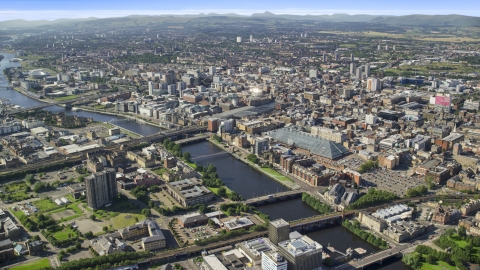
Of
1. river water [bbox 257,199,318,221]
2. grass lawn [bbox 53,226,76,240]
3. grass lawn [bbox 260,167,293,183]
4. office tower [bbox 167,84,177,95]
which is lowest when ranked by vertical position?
river water [bbox 257,199,318,221]

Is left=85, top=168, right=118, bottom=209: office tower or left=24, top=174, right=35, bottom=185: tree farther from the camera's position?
left=24, top=174, right=35, bottom=185: tree

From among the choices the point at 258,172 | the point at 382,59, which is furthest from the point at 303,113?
the point at 382,59

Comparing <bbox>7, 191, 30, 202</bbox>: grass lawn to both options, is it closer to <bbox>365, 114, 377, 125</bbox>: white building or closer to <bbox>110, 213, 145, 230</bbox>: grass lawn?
<bbox>110, 213, 145, 230</bbox>: grass lawn

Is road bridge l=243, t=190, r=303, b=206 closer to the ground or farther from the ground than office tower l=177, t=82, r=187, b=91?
closer to the ground

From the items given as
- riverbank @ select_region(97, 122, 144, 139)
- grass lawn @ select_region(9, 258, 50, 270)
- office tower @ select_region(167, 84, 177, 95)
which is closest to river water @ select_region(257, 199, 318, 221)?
grass lawn @ select_region(9, 258, 50, 270)

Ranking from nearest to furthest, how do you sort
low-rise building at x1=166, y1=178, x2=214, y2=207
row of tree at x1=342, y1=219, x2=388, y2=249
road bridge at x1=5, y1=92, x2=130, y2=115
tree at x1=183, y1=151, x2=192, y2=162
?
row of tree at x1=342, y1=219, x2=388, y2=249 → low-rise building at x1=166, y1=178, x2=214, y2=207 → tree at x1=183, y1=151, x2=192, y2=162 → road bridge at x1=5, y1=92, x2=130, y2=115

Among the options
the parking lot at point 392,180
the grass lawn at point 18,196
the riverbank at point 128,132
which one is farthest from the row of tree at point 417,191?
the riverbank at point 128,132

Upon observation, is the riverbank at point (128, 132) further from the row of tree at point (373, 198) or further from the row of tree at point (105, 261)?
the row of tree at point (373, 198)
